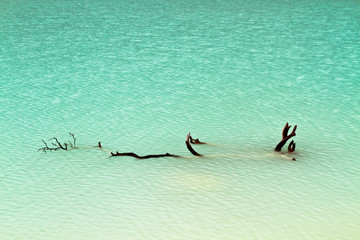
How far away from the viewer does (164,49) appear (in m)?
9.33

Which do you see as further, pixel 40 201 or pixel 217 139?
pixel 217 139

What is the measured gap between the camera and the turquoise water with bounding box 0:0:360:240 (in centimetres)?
376

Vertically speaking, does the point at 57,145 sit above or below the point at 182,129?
below

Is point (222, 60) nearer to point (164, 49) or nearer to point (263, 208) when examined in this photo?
point (164, 49)

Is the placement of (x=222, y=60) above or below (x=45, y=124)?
above

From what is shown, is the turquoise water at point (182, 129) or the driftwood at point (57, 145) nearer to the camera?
the turquoise water at point (182, 129)

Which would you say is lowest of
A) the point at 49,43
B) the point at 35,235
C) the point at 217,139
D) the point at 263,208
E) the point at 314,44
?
the point at 35,235

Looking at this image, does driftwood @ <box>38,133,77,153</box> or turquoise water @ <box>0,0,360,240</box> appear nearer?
turquoise water @ <box>0,0,360,240</box>

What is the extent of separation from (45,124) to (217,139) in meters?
1.93

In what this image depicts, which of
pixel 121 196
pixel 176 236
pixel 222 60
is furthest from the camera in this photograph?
pixel 222 60

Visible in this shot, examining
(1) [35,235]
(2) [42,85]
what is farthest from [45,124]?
(1) [35,235]

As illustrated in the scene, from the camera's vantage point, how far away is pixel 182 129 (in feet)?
18.0

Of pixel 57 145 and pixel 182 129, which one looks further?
pixel 182 129

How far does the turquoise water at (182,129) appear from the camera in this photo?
376cm
